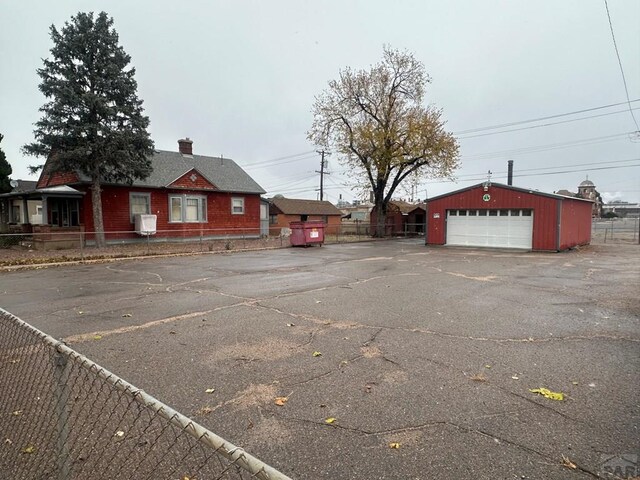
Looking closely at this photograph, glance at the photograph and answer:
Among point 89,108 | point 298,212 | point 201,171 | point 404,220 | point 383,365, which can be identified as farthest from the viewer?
point 298,212

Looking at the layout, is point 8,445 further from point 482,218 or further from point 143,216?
point 482,218

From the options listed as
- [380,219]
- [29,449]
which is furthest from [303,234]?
[29,449]

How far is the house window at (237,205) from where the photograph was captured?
91.7 ft

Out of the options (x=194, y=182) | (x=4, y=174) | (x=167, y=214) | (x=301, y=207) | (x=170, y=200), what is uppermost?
(x=4, y=174)

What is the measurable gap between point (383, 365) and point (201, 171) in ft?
82.5

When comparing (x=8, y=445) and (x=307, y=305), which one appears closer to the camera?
(x=8, y=445)

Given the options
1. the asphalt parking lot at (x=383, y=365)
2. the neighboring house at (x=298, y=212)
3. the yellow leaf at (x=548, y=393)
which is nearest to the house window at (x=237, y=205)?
the neighboring house at (x=298, y=212)

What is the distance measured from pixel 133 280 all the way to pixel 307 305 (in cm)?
601

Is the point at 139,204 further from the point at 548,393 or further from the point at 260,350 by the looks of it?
the point at 548,393

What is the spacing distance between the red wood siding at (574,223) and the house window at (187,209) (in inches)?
840

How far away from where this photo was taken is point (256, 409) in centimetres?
362

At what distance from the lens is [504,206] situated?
23.7 m

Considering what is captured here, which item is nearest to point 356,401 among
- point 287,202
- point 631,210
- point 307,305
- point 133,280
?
point 307,305

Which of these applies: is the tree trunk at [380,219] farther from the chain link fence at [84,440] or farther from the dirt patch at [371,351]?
the chain link fence at [84,440]
